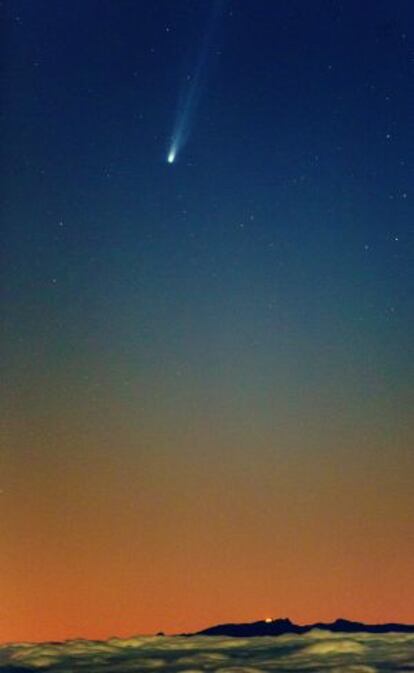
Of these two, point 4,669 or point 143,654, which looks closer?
point 4,669

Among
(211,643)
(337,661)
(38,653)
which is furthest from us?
(211,643)

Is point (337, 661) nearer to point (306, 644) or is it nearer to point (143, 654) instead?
point (306, 644)

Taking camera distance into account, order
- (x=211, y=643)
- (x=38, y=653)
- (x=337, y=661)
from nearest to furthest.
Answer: (x=337, y=661), (x=38, y=653), (x=211, y=643)

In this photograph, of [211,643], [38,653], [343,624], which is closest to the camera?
[38,653]

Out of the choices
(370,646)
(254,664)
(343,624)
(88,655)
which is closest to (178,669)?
(254,664)

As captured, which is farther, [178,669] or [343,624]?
[343,624]

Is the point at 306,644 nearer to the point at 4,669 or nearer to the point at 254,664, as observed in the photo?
the point at 254,664

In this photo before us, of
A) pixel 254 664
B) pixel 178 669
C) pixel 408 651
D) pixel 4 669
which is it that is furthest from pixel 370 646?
pixel 4 669

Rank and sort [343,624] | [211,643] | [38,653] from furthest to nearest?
[343,624], [211,643], [38,653]
